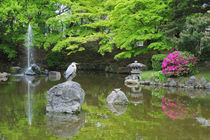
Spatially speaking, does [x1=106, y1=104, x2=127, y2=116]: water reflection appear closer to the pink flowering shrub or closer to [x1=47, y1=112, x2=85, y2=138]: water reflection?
[x1=47, y1=112, x2=85, y2=138]: water reflection

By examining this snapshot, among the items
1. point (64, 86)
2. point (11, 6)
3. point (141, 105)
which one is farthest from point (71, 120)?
point (11, 6)

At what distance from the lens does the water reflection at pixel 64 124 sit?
513 centimetres

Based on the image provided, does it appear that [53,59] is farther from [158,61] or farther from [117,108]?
[117,108]

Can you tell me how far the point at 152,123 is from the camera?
5.79m

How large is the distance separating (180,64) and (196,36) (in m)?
1.72

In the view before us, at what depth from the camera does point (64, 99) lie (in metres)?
6.85

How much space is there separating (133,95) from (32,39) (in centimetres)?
1520

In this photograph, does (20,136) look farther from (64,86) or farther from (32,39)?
(32,39)

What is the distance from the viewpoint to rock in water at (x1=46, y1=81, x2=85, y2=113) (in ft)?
22.4

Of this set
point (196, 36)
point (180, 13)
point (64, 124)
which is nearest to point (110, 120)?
point (64, 124)

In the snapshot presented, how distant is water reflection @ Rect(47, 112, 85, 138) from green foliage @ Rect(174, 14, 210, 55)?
25.3ft

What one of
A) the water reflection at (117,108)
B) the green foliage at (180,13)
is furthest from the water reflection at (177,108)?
the green foliage at (180,13)

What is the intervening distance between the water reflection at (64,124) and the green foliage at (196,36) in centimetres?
771

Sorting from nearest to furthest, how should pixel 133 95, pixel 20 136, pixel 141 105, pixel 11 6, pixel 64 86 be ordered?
pixel 20 136, pixel 64 86, pixel 141 105, pixel 133 95, pixel 11 6
